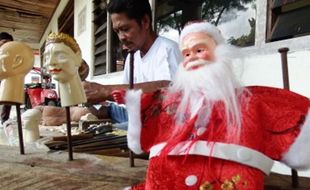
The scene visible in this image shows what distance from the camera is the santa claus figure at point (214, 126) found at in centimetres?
47

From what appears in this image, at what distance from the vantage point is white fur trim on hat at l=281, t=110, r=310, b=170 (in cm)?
47

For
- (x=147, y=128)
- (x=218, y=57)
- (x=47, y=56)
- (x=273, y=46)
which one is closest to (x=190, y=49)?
(x=218, y=57)

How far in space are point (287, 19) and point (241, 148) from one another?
0.87 metres

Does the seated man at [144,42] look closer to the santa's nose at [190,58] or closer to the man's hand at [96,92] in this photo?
the man's hand at [96,92]

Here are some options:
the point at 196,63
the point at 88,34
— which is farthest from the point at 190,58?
the point at 88,34

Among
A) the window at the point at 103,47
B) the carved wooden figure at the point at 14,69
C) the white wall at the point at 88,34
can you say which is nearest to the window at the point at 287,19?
the carved wooden figure at the point at 14,69

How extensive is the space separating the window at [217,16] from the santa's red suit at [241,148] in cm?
90

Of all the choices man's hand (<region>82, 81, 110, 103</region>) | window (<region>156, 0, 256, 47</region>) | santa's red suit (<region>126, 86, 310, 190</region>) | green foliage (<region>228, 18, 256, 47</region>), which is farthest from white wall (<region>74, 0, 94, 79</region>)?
santa's red suit (<region>126, 86, 310, 190</region>)

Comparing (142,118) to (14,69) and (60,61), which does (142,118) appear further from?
(14,69)

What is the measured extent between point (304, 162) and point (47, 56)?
0.57m

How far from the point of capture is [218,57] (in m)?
0.54

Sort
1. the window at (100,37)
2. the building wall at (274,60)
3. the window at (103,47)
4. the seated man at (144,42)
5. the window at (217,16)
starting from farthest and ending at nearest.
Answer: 1. the window at (100,37)
2. the window at (103,47)
3. the window at (217,16)
4. the seated man at (144,42)
5. the building wall at (274,60)

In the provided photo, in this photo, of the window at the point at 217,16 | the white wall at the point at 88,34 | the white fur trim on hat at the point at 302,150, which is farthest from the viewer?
the white wall at the point at 88,34

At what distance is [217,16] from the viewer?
5.27 feet
